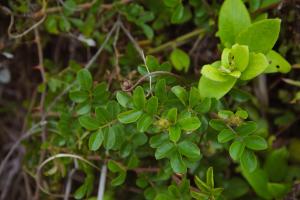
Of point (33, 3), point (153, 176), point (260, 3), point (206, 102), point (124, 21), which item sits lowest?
point (153, 176)

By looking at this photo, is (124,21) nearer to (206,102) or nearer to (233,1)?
(233,1)

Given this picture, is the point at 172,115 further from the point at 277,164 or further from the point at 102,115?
the point at 277,164

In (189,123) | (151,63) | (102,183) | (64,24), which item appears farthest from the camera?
(64,24)

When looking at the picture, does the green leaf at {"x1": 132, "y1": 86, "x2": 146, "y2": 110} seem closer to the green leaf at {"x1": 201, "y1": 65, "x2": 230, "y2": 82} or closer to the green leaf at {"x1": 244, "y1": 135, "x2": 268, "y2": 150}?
the green leaf at {"x1": 201, "y1": 65, "x2": 230, "y2": 82}

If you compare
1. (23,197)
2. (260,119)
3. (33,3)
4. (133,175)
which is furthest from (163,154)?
(23,197)

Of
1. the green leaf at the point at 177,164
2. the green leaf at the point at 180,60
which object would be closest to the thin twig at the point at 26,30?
the green leaf at the point at 180,60

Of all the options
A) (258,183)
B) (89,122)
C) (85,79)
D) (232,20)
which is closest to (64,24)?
(85,79)
